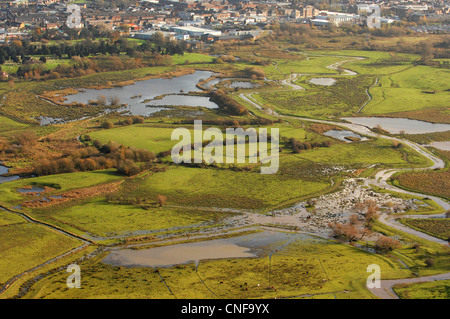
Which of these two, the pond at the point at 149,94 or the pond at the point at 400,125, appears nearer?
the pond at the point at 400,125

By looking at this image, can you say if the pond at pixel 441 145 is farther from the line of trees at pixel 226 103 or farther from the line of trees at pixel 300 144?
the line of trees at pixel 226 103

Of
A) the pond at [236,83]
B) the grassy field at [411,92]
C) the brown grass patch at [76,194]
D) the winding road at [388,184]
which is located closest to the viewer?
the winding road at [388,184]

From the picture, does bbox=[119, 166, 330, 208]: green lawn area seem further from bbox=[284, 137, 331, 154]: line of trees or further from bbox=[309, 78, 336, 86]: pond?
bbox=[309, 78, 336, 86]: pond

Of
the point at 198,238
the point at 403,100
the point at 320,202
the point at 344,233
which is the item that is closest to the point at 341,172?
the point at 320,202

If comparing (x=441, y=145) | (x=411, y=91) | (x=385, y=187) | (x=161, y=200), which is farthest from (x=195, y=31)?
(x=161, y=200)

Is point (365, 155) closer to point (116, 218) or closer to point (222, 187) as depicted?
point (222, 187)

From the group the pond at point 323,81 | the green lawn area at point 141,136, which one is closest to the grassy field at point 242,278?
the green lawn area at point 141,136
